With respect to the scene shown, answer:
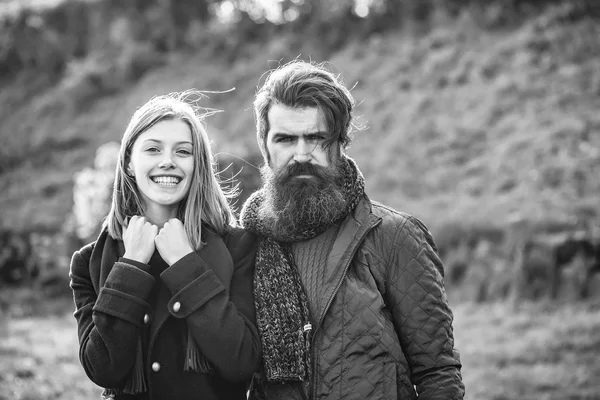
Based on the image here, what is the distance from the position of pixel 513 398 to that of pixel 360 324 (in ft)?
12.4

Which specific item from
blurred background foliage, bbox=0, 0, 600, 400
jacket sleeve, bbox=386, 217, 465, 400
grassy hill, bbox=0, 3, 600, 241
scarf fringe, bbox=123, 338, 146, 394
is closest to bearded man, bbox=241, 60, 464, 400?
jacket sleeve, bbox=386, 217, 465, 400

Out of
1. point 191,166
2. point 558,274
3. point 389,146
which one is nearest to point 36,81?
point 389,146

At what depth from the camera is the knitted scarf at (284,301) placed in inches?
98.3

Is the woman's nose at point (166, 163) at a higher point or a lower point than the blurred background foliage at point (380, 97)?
lower

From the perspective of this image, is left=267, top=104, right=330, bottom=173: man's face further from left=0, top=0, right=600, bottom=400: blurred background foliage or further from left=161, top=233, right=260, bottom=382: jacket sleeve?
left=0, top=0, right=600, bottom=400: blurred background foliage

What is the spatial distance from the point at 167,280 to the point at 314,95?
3.17 ft

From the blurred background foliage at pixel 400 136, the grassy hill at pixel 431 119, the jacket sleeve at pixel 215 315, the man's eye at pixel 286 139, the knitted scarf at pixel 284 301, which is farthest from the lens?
the grassy hill at pixel 431 119

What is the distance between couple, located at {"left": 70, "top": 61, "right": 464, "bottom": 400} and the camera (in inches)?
97.0

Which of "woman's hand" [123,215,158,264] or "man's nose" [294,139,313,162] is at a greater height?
"man's nose" [294,139,313,162]

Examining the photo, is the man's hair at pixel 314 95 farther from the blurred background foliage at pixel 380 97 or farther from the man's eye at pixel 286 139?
the blurred background foliage at pixel 380 97

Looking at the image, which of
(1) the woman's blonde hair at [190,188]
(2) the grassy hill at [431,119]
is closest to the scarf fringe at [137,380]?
(1) the woman's blonde hair at [190,188]

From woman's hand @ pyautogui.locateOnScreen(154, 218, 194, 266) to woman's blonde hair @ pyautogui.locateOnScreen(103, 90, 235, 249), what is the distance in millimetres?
63

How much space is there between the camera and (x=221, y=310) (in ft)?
7.93

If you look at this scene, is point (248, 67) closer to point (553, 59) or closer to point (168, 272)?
point (553, 59)
